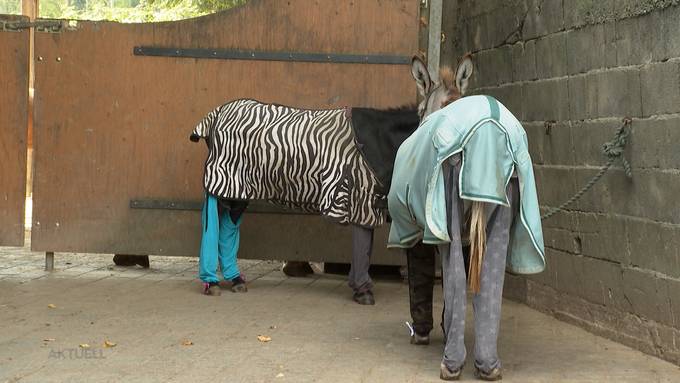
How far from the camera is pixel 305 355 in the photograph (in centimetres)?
566

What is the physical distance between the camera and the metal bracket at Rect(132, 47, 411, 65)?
877 cm

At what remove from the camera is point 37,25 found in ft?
28.9

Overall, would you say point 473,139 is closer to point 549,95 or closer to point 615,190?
point 615,190

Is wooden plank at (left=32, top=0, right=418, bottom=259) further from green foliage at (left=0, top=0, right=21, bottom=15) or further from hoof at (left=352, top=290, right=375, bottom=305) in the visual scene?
green foliage at (left=0, top=0, right=21, bottom=15)

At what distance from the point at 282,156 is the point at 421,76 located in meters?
2.00

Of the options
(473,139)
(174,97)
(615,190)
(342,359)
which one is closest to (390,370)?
(342,359)

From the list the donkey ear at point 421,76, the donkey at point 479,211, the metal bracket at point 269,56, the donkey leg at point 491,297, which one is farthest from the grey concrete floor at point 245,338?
the metal bracket at point 269,56

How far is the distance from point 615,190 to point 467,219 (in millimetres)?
1352

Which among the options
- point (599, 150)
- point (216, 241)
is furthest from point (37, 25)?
point (599, 150)

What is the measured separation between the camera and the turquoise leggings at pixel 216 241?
7.90 metres

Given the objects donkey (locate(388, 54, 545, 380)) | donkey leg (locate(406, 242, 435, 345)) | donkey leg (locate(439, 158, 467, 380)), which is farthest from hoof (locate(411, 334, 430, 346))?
donkey leg (locate(439, 158, 467, 380))

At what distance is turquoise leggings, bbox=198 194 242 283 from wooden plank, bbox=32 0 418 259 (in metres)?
0.83

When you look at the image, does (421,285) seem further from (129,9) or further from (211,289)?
(129,9)

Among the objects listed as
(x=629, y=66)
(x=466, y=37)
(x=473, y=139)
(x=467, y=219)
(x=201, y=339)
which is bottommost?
(x=201, y=339)
